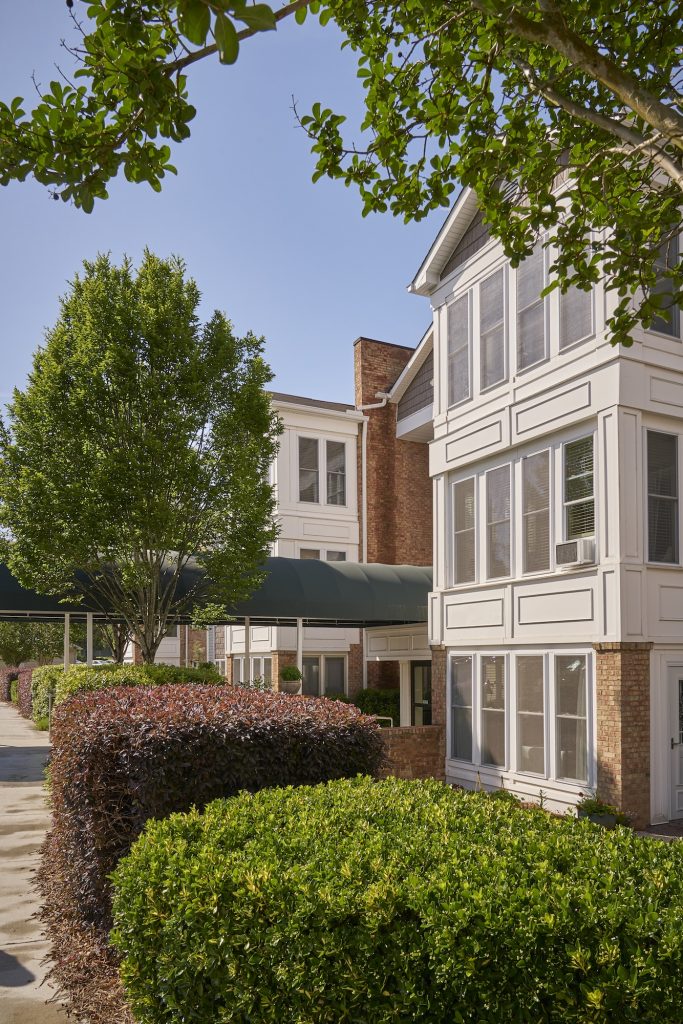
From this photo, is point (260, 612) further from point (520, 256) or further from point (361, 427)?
point (520, 256)

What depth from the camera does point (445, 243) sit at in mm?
16922

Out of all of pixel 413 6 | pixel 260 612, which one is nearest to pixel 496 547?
pixel 260 612

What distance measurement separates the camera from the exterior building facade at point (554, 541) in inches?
474

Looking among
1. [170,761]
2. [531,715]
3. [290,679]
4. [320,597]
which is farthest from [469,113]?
[290,679]

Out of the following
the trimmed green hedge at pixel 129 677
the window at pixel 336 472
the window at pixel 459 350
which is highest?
the window at pixel 459 350

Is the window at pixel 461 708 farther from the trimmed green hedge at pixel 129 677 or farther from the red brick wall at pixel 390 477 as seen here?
the red brick wall at pixel 390 477

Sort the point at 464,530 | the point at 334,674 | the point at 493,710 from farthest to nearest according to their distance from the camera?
1. the point at 334,674
2. the point at 464,530
3. the point at 493,710

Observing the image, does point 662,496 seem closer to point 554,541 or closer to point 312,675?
point 554,541

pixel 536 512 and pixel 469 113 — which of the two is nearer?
pixel 469 113

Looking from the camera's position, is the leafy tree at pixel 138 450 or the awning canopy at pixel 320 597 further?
the awning canopy at pixel 320 597

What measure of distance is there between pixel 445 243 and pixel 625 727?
10.0m

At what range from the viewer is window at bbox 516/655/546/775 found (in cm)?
1347

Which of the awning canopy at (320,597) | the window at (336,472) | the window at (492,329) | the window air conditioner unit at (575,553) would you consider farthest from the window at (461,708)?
the window at (336,472)

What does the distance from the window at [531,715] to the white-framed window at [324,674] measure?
455 inches
